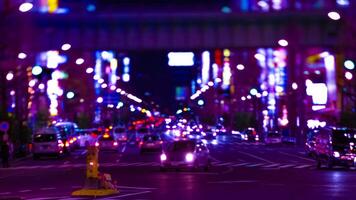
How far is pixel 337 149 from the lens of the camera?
43969 millimetres

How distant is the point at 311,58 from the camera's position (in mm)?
133625

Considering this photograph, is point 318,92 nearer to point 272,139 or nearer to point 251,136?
point 251,136

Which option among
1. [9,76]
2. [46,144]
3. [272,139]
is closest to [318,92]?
[272,139]

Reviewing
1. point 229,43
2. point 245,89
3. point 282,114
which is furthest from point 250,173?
point 245,89

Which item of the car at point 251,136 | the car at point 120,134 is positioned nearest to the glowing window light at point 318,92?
the car at point 251,136

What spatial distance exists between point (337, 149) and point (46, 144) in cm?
2516

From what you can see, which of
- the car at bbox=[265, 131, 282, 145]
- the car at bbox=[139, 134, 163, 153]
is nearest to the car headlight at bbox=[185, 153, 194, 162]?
the car at bbox=[139, 134, 163, 153]

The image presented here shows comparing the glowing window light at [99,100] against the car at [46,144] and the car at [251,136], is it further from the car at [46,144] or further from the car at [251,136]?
the car at [46,144]

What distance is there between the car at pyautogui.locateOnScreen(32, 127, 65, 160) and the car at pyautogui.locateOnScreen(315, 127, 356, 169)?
22459mm

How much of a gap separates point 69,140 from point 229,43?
18.2 metres

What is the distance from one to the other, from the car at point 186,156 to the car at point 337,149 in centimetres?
679

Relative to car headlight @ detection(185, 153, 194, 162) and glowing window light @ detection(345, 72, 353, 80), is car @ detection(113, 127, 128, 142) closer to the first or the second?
glowing window light @ detection(345, 72, 353, 80)

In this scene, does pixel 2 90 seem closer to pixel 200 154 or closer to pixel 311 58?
pixel 200 154

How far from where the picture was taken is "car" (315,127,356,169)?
43.6 meters
